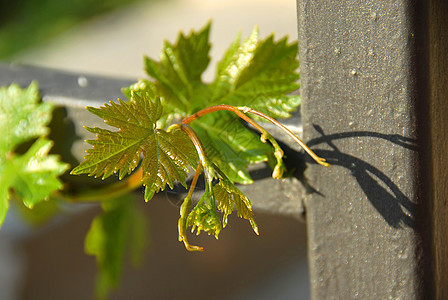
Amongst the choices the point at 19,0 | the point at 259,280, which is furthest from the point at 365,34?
the point at 19,0

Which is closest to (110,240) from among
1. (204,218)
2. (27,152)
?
(27,152)

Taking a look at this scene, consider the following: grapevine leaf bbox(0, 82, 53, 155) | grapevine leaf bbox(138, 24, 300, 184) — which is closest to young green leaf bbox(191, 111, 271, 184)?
grapevine leaf bbox(138, 24, 300, 184)

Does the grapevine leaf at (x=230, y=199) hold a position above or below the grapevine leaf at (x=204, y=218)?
above

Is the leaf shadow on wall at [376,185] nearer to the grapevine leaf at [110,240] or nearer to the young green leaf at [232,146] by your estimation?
the young green leaf at [232,146]

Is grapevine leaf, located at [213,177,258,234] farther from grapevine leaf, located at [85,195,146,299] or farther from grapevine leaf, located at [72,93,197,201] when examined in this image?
grapevine leaf, located at [85,195,146,299]

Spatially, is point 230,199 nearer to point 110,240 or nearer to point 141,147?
point 141,147

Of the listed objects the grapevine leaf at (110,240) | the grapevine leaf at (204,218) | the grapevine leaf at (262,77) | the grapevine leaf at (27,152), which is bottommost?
the grapevine leaf at (110,240)

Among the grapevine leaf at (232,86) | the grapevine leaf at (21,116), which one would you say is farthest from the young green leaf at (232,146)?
the grapevine leaf at (21,116)
